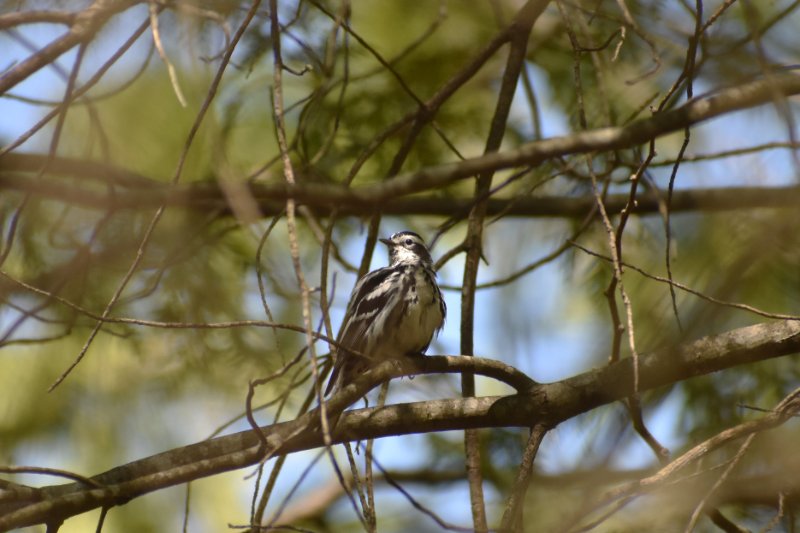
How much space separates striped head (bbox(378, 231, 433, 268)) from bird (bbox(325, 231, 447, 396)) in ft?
1.58

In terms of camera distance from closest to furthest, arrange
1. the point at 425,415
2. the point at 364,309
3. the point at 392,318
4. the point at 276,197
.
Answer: the point at 276,197 → the point at 425,415 → the point at 392,318 → the point at 364,309

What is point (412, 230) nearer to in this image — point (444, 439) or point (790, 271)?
point (444, 439)

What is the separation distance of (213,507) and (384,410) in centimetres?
306

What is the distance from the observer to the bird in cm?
529

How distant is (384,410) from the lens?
3729 mm

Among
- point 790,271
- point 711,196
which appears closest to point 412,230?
point 711,196

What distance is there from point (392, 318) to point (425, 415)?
5.43ft

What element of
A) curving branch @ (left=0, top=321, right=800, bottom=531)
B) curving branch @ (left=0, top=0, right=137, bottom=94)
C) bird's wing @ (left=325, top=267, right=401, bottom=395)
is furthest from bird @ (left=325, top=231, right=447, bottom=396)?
curving branch @ (left=0, top=0, right=137, bottom=94)

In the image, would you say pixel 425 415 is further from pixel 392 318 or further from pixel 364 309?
pixel 364 309

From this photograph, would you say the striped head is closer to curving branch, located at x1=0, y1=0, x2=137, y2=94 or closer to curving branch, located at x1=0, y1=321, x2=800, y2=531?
curving branch, located at x1=0, y1=321, x2=800, y2=531

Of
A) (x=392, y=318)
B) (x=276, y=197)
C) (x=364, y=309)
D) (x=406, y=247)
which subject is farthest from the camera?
(x=406, y=247)

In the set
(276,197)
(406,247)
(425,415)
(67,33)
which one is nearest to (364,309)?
(406,247)

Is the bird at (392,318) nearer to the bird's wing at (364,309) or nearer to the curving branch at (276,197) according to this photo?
the bird's wing at (364,309)

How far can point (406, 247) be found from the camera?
20.4ft
